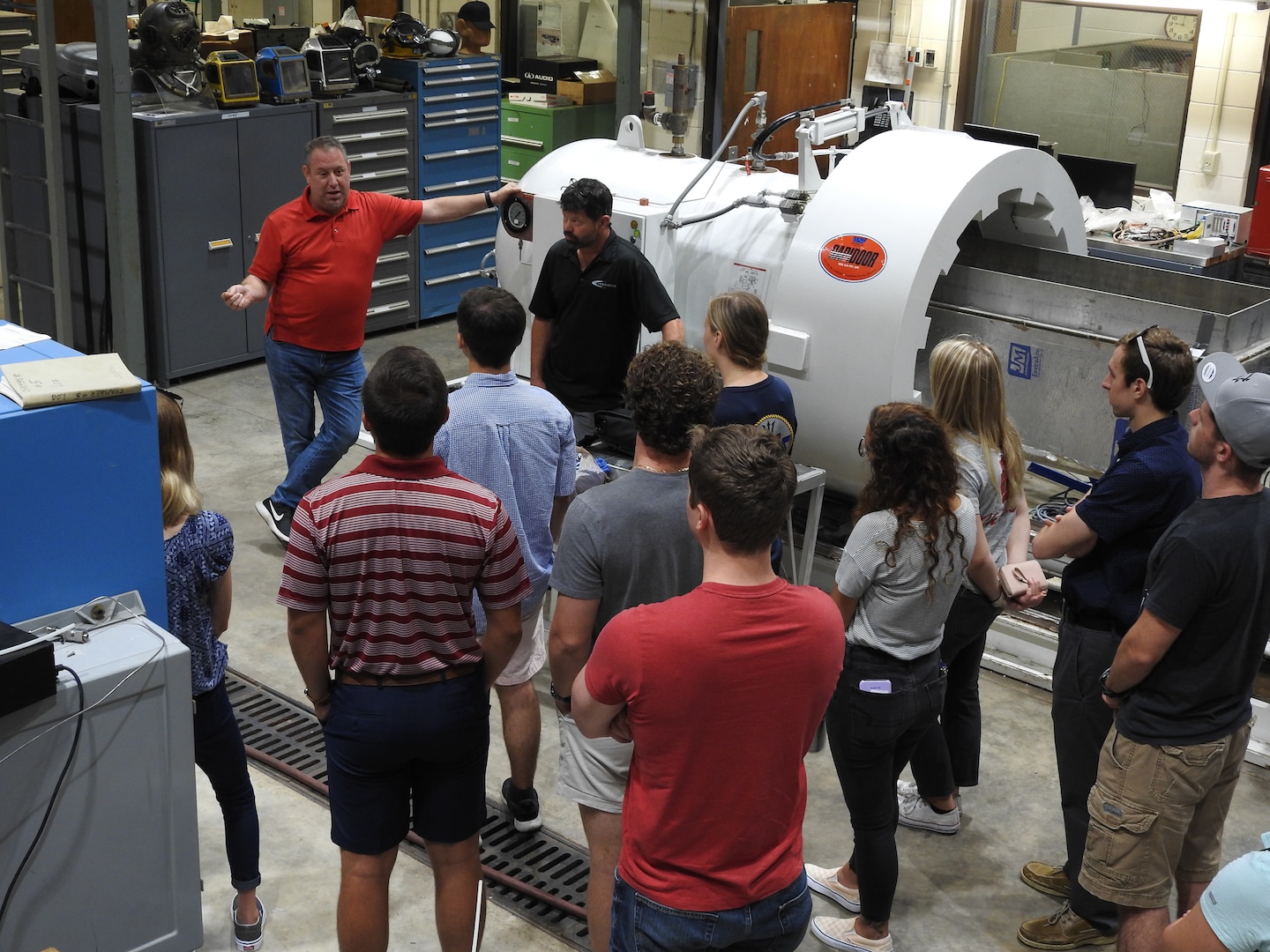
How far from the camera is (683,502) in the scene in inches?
87.7

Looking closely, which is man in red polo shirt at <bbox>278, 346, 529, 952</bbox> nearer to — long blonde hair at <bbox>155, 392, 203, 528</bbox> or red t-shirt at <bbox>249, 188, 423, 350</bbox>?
long blonde hair at <bbox>155, 392, 203, 528</bbox>

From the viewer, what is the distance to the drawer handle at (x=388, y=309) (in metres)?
6.82

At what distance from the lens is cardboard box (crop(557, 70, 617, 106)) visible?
312 inches

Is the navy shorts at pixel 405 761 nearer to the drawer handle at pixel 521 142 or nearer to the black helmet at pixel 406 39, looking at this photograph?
the black helmet at pixel 406 39

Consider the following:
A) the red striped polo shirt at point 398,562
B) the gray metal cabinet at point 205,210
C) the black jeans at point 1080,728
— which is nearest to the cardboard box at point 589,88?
the gray metal cabinet at point 205,210

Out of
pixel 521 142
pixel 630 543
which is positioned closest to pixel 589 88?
pixel 521 142

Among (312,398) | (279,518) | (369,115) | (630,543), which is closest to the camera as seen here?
(630,543)

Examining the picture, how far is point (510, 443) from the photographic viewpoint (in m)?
2.88

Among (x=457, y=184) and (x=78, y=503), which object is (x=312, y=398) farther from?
(x=457, y=184)

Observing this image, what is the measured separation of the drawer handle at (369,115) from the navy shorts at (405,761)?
4600 millimetres

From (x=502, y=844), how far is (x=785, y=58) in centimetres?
676

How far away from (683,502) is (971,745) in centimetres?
142

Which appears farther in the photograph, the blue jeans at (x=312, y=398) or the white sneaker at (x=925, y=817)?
the blue jeans at (x=312, y=398)

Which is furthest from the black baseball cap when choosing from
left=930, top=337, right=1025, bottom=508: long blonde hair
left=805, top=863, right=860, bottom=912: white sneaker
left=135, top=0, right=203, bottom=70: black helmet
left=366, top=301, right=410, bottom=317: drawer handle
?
left=805, top=863, right=860, bottom=912: white sneaker
